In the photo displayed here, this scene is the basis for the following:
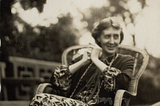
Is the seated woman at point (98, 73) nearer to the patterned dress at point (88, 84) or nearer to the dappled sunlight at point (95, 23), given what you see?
the patterned dress at point (88, 84)

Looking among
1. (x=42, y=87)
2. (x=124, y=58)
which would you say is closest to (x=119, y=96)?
(x=124, y=58)

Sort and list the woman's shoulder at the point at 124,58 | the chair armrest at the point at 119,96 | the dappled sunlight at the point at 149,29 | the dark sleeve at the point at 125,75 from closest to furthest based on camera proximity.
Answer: the chair armrest at the point at 119,96 → the dark sleeve at the point at 125,75 → the woman's shoulder at the point at 124,58 → the dappled sunlight at the point at 149,29

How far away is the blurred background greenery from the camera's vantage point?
158 inches

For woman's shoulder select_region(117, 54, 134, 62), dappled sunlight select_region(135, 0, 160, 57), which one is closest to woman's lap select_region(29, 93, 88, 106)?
woman's shoulder select_region(117, 54, 134, 62)

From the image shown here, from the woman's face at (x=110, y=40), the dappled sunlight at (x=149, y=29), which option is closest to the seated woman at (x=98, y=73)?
the woman's face at (x=110, y=40)

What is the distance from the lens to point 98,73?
13.0ft

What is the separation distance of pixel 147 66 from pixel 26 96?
5.40 feet

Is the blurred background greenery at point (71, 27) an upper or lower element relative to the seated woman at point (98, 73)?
upper

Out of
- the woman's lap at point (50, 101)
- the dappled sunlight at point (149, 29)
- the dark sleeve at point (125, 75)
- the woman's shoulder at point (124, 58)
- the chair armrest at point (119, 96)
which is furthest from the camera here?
the dappled sunlight at point (149, 29)

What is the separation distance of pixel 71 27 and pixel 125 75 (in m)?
1.02

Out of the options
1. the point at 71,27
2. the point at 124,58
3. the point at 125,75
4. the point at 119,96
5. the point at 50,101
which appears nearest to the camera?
the point at 119,96

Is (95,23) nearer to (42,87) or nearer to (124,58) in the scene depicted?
(124,58)

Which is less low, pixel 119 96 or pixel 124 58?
pixel 124 58

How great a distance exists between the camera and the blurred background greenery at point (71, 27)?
4.02 meters
